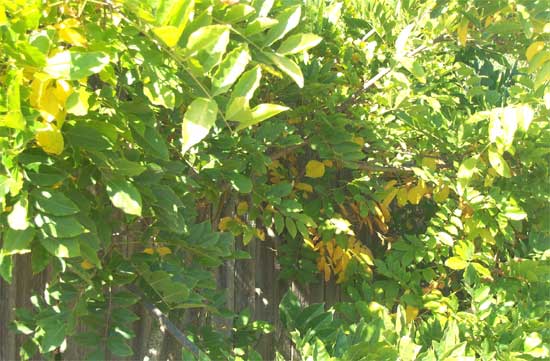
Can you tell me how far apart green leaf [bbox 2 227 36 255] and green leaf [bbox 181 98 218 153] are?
0.43 m

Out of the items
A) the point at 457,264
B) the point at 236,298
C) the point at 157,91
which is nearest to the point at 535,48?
the point at 457,264

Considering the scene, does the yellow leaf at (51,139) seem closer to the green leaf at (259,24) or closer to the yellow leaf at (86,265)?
the green leaf at (259,24)

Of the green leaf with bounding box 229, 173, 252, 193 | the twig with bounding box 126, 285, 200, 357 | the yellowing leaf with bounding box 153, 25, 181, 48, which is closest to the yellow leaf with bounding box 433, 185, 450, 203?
the green leaf with bounding box 229, 173, 252, 193

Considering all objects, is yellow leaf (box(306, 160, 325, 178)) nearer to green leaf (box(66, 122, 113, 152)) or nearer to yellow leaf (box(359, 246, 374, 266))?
yellow leaf (box(359, 246, 374, 266))

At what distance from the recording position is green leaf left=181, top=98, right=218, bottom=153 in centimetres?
89

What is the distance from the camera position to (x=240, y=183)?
204 centimetres

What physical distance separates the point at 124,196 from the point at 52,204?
0.43ft

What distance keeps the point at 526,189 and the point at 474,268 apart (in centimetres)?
40

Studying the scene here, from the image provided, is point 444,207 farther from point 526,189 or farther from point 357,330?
point 357,330

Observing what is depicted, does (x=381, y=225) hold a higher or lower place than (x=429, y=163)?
lower

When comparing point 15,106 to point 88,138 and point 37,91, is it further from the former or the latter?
point 88,138

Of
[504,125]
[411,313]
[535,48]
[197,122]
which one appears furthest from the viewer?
[411,313]

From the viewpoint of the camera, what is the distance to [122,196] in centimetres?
130

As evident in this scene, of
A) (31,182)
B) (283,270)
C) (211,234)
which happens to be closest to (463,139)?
(211,234)
